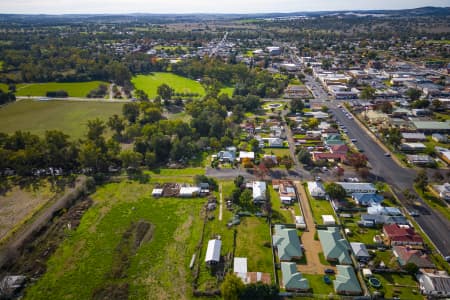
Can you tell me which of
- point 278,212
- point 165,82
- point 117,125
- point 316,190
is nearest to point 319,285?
point 278,212

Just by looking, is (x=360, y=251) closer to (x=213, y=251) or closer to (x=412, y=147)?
(x=213, y=251)

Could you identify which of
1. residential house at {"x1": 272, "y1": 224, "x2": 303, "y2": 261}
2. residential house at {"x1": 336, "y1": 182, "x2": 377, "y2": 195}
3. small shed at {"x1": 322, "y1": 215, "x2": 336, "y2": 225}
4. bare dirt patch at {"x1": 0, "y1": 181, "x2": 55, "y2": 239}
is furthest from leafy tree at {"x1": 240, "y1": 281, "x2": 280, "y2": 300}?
bare dirt patch at {"x1": 0, "y1": 181, "x2": 55, "y2": 239}

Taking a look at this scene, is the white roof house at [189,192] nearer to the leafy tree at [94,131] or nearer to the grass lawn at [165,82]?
the leafy tree at [94,131]

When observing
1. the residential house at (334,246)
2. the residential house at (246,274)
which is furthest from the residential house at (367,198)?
the residential house at (246,274)

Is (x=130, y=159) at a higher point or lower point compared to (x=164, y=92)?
lower

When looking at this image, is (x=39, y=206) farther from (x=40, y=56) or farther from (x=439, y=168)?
(x=40, y=56)

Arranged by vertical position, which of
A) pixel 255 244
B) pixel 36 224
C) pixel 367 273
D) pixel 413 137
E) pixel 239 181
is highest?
pixel 413 137
